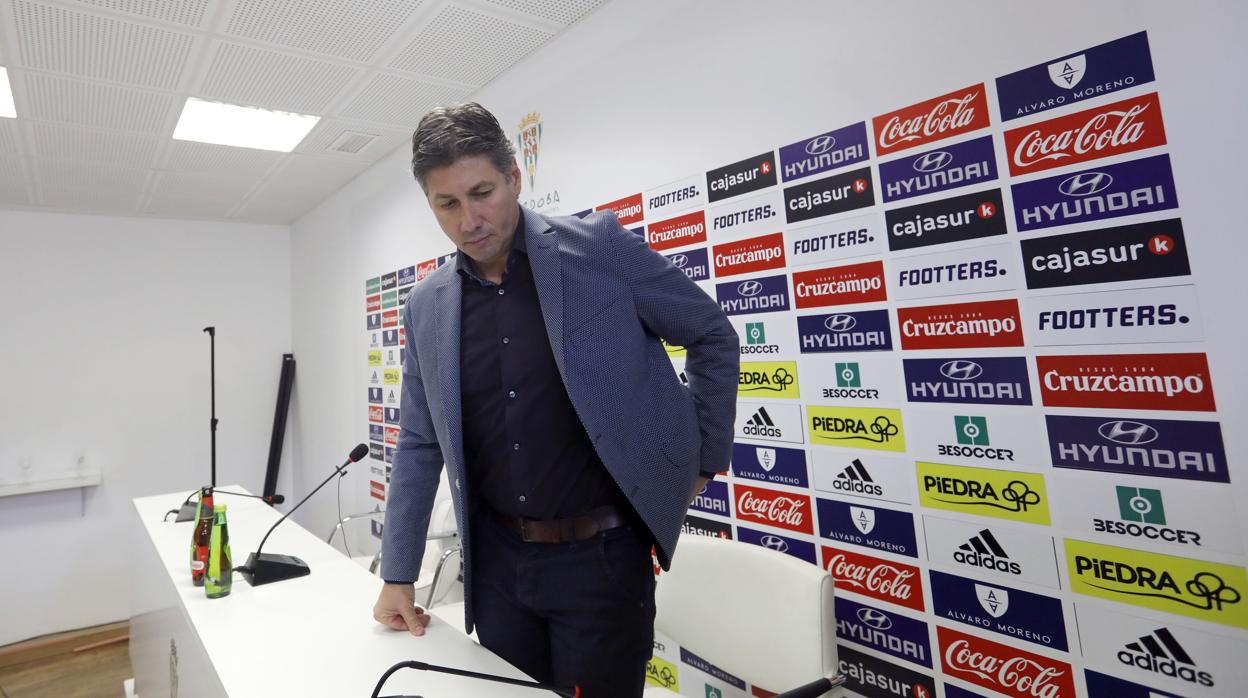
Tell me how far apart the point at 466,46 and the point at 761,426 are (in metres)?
1.98

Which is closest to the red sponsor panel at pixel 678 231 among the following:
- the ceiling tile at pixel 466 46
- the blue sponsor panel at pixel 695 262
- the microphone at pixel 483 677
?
the blue sponsor panel at pixel 695 262

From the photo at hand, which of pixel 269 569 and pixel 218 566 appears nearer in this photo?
pixel 218 566

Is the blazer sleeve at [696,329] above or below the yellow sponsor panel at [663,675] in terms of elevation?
above

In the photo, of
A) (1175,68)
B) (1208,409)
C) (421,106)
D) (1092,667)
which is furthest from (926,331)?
(421,106)

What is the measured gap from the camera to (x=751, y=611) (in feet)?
4.95

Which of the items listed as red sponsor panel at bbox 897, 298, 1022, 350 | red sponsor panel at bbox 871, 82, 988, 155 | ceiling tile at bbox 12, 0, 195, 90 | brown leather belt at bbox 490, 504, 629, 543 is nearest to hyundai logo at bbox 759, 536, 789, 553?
red sponsor panel at bbox 897, 298, 1022, 350

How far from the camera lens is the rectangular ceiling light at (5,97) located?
250 centimetres

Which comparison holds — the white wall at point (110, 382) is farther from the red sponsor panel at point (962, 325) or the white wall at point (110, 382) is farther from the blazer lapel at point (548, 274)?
the red sponsor panel at point (962, 325)

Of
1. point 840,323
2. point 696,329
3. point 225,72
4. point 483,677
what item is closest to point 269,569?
point 483,677

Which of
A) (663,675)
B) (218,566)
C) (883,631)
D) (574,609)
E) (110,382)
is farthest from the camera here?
(110,382)

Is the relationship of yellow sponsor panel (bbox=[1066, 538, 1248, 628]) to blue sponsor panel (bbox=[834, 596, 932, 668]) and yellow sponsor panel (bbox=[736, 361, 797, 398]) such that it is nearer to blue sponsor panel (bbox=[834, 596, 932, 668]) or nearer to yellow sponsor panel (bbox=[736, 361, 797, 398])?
blue sponsor panel (bbox=[834, 596, 932, 668])

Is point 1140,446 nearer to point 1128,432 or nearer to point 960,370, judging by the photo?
point 1128,432

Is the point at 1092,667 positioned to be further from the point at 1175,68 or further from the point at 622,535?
the point at 1175,68

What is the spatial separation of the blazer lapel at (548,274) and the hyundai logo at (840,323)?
0.90 meters
